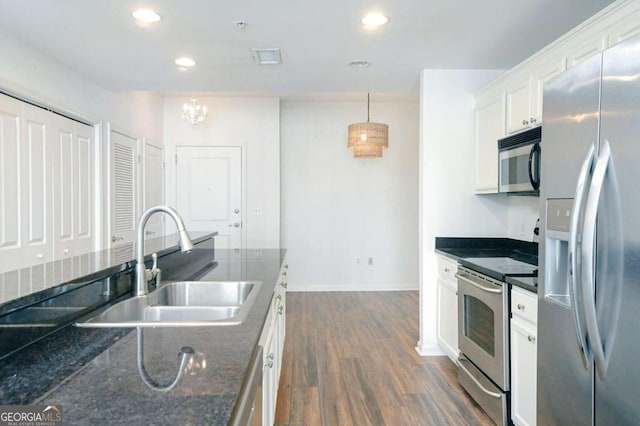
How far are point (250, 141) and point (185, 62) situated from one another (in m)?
2.21

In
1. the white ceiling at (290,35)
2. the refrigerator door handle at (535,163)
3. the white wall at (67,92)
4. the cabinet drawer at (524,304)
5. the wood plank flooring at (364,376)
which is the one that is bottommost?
the wood plank flooring at (364,376)

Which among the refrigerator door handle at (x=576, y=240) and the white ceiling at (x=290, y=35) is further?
the white ceiling at (x=290, y=35)

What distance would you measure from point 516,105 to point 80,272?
2.80m

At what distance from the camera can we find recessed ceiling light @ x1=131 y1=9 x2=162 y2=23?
2.35 m

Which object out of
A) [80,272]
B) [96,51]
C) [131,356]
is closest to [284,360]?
[80,272]

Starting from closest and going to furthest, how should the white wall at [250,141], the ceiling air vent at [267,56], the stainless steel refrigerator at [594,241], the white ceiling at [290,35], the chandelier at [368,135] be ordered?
the stainless steel refrigerator at [594,241]
the white ceiling at [290,35]
the ceiling air vent at [267,56]
the chandelier at [368,135]
the white wall at [250,141]

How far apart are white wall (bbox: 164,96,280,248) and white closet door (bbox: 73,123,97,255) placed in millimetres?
1608

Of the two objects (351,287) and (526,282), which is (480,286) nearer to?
(526,282)

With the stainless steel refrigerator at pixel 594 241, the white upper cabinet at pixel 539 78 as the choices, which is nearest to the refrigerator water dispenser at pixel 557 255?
the stainless steel refrigerator at pixel 594 241

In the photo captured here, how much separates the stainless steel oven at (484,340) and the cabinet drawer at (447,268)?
0.57 feet

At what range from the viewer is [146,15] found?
240 centimetres

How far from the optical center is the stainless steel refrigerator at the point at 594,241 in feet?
3.99

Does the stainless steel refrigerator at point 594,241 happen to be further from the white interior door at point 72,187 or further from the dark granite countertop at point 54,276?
the white interior door at point 72,187

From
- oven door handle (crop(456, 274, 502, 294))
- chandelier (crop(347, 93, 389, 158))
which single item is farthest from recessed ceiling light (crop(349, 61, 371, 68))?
oven door handle (crop(456, 274, 502, 294))
